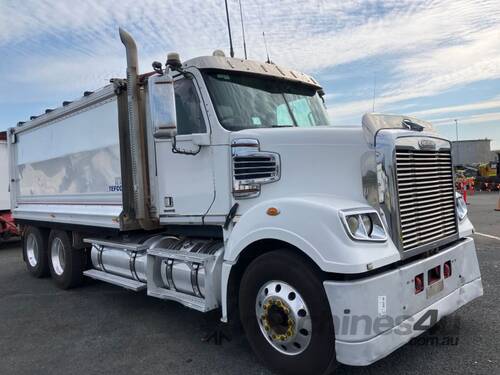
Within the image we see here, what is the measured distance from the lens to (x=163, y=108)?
4090 mm

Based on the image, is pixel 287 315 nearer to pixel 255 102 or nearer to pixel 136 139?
pixel 255 102

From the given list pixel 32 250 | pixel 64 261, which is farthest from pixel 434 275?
pixel 32 250

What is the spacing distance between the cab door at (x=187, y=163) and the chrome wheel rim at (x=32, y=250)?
4362mm

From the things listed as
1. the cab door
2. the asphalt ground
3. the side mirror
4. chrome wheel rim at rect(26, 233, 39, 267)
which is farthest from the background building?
the side mirror

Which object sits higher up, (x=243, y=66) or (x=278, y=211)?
(x=243, y=66)

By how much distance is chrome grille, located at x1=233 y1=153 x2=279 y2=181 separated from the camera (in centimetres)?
403

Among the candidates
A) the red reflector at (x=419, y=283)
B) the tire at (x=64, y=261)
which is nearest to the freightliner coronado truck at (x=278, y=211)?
the red reflector at (x=419, y=283)

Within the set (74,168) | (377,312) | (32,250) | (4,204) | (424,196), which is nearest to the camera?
(377,312)

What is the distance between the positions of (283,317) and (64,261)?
486 cm

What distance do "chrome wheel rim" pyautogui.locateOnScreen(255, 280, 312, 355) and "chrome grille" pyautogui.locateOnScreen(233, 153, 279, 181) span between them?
0.99m

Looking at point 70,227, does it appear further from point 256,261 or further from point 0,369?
point 256,261

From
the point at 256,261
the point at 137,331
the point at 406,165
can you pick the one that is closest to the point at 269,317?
the point at 256,261

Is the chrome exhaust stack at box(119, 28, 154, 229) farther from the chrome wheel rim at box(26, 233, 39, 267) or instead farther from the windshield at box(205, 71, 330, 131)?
the chrome wheel rim at box(26, 233, 39, 267)

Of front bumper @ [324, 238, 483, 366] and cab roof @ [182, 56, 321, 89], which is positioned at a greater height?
cab roof @ [182, 56, 321, 89]
